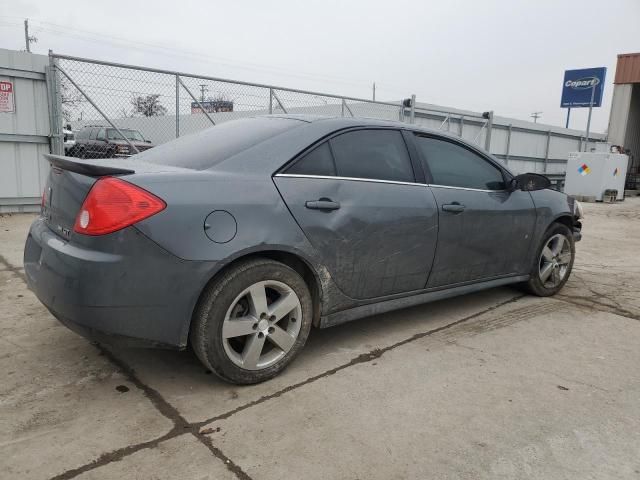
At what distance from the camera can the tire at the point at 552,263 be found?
175 inches

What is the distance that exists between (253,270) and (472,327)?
1990mm

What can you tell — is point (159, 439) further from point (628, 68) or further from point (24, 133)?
point (628, 68)

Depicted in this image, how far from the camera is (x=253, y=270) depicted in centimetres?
258

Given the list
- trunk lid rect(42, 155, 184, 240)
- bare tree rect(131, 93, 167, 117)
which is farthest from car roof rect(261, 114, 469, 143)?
bare tree rect(131, 93, 167, 117)

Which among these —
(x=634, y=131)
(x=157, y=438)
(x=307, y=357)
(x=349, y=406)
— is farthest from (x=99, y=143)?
(x=634, y=131)

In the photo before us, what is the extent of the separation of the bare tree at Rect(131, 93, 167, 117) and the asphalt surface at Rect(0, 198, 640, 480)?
484 centimetres

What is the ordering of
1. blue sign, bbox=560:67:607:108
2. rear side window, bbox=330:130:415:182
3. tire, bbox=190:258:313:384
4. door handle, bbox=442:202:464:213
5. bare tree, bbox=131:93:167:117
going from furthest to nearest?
blue sign, bbox=560:67:607:108 < bare tree, bbox=131:93:167:117 < door handle, bbox=442:202:464:213 < rear side window, bbox=330:130:415:182 < tire, bbox=190:258:313:384

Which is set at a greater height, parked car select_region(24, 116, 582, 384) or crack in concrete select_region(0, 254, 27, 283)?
parked car select_region(24, 116, 582, 384)

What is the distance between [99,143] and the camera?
8820 mm

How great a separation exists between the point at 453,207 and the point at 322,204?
1154 millimetres

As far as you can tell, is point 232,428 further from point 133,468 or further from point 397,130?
point 397,130

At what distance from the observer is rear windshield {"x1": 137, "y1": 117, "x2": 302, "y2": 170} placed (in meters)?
2.82

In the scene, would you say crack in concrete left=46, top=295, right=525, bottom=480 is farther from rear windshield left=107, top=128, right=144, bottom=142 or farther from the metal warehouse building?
the metal warehouse building

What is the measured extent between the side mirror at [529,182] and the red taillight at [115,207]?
291 centimetres
